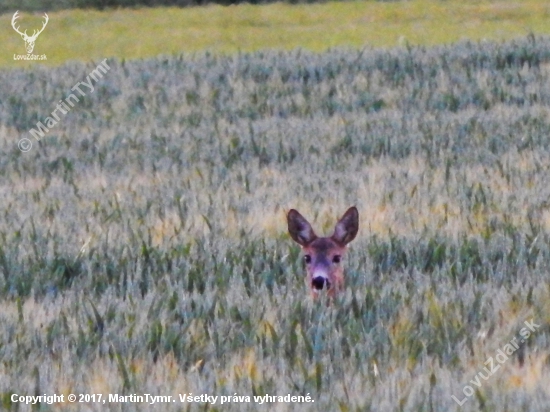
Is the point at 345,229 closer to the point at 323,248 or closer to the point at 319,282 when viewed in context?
the point at 323,248

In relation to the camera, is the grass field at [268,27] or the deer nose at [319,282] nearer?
the deer nose at [319,282]

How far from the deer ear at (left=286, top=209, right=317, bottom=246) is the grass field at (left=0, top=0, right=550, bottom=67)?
17.9 metres

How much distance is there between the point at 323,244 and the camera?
17.4 feet

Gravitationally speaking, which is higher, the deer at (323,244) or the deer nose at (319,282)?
the deer at (323,244)

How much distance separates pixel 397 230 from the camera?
7.09 m

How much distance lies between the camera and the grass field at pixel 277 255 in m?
4.63

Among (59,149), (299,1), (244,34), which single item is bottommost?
(59,149)

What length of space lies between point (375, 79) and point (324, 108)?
65.9 inches

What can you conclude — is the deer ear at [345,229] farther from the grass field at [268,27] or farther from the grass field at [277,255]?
the grass field at [268,27]

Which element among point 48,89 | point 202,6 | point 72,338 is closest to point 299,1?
point 202,6

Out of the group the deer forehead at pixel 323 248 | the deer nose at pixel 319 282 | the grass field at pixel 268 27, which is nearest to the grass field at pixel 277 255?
the deer nose at pixel 319 282

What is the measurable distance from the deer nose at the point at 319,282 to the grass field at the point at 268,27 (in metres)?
17.9

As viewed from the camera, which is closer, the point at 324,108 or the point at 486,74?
the point at 324,108

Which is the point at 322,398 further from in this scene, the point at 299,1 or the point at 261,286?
the point at 299,1
